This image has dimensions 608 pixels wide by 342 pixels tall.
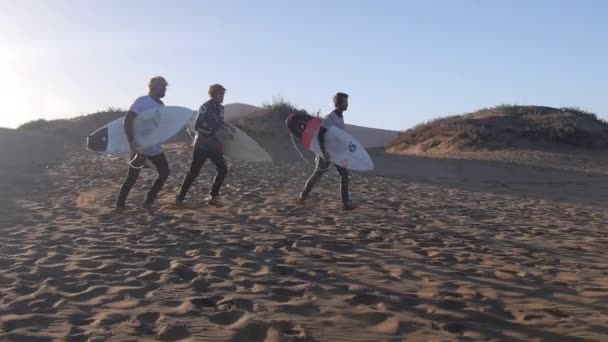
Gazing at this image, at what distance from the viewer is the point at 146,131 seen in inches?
297

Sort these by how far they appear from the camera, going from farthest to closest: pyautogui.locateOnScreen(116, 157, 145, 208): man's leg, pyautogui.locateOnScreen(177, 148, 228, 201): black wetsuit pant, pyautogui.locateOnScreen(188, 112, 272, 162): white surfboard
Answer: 1. pyautogui.locateOnScreen(188, 112, 272, 162): white surfboard
2. pyautogui.locateOnScreen(177, 148, 228, 201): black wetsuit pant
3. pyautogui.locateOnScreen(116, 157, 145, 208): man's leg

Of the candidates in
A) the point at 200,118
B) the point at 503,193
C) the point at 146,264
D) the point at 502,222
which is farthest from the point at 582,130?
the point at 146,264

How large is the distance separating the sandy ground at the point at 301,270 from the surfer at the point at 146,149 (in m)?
0.29

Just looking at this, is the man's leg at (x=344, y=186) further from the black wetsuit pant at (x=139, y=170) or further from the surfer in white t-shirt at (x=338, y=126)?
the black wetsuit pant at (x=139, y=170)

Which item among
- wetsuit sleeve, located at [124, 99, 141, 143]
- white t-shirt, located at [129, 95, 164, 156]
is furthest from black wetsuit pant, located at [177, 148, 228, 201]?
wetsuit sleeve, located at [124, 99, 141, 143]

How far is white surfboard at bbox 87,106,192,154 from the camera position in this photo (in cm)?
743

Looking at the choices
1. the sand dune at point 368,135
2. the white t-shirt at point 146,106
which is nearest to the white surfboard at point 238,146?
the white t-shirt at point 146,106

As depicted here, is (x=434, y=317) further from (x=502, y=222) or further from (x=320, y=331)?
(x=502, y=222)

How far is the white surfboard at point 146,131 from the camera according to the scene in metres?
7.43

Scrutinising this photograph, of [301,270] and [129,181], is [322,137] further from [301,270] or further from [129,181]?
[301,270]

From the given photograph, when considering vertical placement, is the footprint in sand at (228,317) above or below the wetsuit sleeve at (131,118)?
below

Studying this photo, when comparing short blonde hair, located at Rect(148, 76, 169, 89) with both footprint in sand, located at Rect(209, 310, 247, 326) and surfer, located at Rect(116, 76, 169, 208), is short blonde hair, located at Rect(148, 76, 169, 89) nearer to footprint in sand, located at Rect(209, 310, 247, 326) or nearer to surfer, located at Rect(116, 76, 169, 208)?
surfer, located at Rect(116, 76, 169, 208)

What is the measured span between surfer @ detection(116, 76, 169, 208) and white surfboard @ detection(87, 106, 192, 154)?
7cm

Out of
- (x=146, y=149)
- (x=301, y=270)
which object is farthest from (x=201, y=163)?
(x=301, y=270)
